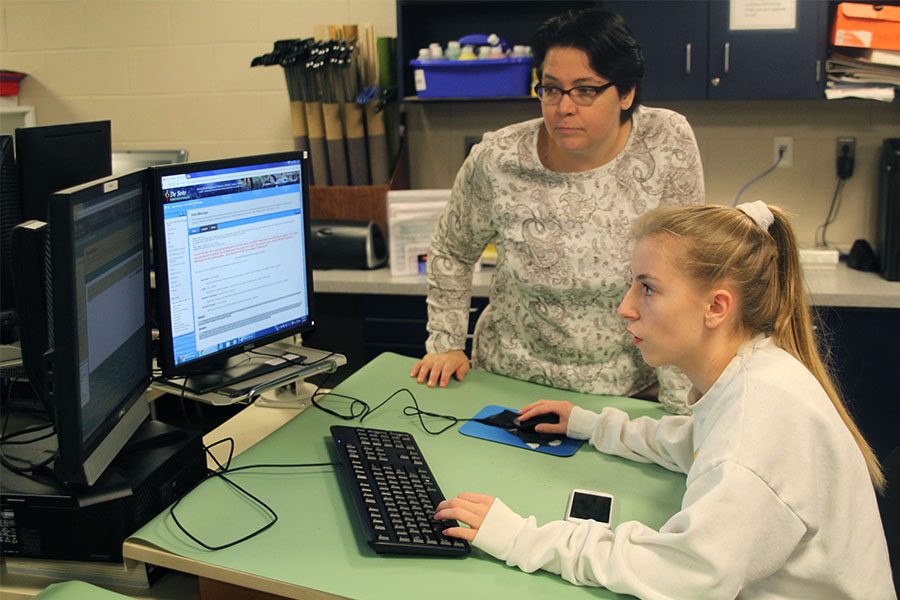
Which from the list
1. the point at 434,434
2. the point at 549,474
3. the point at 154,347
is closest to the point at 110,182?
the point at 154,347

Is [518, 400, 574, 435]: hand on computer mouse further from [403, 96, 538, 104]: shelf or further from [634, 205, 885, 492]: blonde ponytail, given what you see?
[403, 96, 538, 104]: shelf

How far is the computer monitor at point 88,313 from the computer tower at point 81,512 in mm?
46

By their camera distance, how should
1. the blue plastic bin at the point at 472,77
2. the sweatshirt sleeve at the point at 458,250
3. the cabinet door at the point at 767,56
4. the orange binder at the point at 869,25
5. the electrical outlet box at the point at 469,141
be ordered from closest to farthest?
the sweatshirt sleeve at the point at 458,250 → the orange binder at the point at 869,25 → the cabinet door at the point at 767,56 → the blue plastic bin at the point at 472,77 → the electrical outlet box at the point at 469,141

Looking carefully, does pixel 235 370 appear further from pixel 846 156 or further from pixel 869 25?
pixel 846 156

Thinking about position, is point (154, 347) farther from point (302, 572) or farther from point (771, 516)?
point (771, 516)

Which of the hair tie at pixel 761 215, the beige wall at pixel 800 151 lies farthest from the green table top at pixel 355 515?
the beige wall at pixel 800 151

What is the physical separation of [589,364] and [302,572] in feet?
3.06

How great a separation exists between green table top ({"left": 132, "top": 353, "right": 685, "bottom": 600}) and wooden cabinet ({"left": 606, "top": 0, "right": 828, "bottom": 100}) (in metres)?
1.65

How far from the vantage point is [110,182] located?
132cm

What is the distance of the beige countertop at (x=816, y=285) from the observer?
280cm

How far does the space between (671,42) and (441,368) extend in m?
1.73

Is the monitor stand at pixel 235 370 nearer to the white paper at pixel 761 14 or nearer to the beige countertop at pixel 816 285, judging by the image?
the beige countertop at pixel 816 285

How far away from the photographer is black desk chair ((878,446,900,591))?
133cm

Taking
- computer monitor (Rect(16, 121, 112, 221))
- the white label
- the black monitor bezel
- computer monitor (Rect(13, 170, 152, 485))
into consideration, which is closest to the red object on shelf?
the white label
